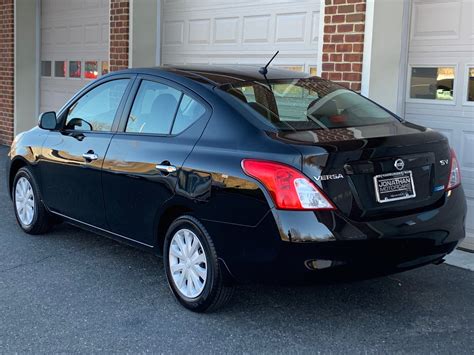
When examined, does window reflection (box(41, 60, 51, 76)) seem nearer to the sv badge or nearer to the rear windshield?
the rear windshield

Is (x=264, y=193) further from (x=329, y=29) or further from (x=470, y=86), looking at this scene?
(x=329, y=29)

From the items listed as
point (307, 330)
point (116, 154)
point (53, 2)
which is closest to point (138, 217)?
point (116, 154)

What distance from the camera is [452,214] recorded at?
13.3 ft

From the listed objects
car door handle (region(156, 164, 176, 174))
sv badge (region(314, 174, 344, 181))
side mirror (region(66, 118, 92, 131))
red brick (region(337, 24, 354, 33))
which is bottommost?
car door handle (region(156, 164, 176, 174))

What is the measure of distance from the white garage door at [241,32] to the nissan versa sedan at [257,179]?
9.28 ft

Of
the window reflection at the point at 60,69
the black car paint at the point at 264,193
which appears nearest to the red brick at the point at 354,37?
the black car paint at the point at 264,193

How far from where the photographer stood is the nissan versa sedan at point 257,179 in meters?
3.60

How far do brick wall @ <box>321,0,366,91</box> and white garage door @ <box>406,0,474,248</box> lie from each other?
52 centimetres

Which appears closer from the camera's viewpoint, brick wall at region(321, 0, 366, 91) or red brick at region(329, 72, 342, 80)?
brick wall at region(321, 0, 366, 91)

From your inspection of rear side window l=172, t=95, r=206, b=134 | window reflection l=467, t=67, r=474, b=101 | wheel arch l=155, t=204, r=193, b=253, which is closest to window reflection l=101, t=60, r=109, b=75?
window reflection l=467, t=67, r=474, b=101

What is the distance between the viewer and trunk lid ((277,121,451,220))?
3.60 m

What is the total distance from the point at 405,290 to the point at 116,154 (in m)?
2.38

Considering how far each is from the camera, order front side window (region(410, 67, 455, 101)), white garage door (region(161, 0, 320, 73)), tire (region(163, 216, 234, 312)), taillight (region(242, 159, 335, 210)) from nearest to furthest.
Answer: taillight (region(242, 159, 335, 210))
tire (region(163, 216, 234, 312))
front side window (region(410, 67, 455, 101))
white garage door (region(161, 0, 320, 73))

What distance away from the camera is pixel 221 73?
15.3ft
